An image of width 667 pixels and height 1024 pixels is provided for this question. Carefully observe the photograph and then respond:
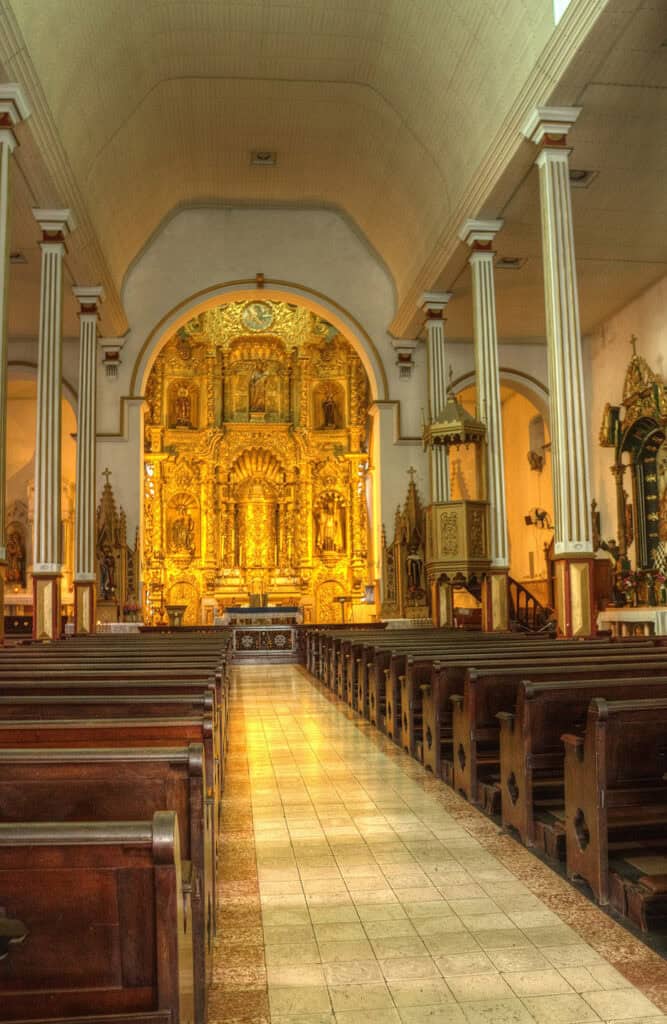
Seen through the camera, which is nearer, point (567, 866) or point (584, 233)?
point (567, 866)

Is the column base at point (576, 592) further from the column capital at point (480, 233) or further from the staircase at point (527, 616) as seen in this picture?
the staircase at point (527, 616)

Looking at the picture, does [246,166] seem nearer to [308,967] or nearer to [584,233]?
[584,233]

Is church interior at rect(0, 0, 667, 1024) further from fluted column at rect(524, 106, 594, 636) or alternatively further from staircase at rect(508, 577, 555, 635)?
staircase at rect(508, 577, 555, 635)

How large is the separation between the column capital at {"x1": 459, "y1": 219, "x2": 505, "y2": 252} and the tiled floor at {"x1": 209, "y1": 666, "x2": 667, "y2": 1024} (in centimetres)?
923

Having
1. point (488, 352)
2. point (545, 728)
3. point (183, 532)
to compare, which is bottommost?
point (545, 728)

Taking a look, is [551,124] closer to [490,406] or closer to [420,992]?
[490,406]

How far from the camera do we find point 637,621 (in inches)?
478

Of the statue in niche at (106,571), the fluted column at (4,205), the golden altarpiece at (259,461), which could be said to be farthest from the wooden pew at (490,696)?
the golden altarpiece at (259,461)

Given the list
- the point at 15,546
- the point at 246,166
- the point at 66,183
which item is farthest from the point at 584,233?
the point at 15,546

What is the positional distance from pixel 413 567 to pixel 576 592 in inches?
326

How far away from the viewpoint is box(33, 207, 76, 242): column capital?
1236 cm

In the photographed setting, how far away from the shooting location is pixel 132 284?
18609 mm

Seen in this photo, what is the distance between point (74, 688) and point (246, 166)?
14.6 metres

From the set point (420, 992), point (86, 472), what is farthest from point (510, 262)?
point (420, 992)
